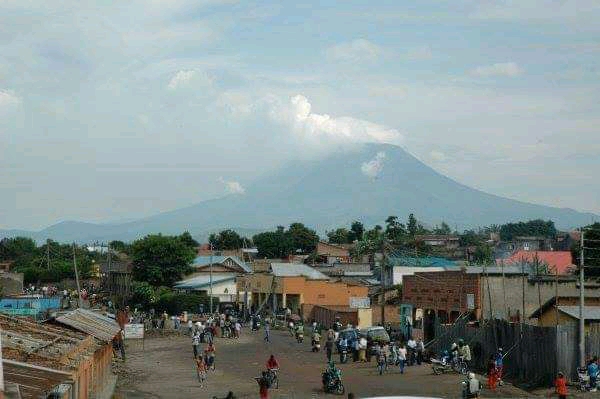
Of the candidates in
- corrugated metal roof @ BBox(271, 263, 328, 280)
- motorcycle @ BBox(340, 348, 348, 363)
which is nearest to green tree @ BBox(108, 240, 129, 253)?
corrugated metal roof @ BBox(271, 263, 328, 280)

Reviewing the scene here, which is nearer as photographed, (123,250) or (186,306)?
(186,306)

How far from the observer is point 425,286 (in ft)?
171

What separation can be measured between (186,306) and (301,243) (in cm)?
6416

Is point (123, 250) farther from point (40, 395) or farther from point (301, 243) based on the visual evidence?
point (40, 395)

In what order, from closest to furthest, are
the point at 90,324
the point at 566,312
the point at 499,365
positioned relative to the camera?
the point at 499,365, the point at 566,312, the point at 90,324

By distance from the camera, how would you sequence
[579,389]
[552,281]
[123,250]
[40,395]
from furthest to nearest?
1. [123,250]
2. [552,281]
3. [579,389]
4. [40,395]

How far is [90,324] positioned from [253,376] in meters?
6.75

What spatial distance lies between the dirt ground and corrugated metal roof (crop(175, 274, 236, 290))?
31073 mm

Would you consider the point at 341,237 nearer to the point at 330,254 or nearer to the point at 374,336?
the point at 330,254

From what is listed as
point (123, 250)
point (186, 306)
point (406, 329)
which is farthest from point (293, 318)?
point (123, 250)

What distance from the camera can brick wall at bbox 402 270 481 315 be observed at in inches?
1827

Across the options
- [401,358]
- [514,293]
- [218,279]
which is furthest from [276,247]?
[401,358]

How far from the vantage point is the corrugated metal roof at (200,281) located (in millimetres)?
83812

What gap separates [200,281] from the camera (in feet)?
283
